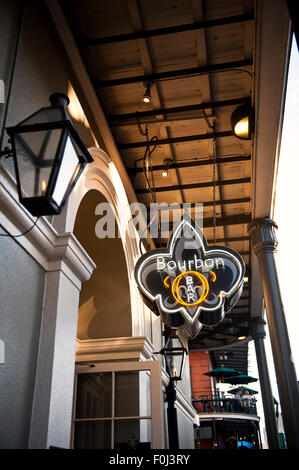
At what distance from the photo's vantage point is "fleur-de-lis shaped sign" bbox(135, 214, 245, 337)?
14.3 ft

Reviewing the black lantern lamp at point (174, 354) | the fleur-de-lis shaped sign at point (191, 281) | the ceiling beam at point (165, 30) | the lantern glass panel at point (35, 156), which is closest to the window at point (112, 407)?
the black lantern lamp at point (174, 354)

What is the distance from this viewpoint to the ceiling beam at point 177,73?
4.95 metres

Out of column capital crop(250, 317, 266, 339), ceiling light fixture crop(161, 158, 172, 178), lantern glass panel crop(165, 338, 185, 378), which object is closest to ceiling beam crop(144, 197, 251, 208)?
ceiling light fixture crop(161, 158, 172, 178)

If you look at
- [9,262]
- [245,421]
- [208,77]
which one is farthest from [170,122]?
[245,421]

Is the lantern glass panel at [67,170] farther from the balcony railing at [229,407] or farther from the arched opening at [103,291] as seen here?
the balcony railing at [229,407]

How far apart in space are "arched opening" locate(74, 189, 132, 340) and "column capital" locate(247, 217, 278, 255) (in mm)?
2232

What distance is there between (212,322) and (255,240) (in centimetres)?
278

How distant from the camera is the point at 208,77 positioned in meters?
5.12

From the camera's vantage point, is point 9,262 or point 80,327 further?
point 80,327

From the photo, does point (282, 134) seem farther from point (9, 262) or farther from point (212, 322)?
point (9, 262)

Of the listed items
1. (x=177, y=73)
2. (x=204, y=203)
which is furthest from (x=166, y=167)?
(x=177, y=73)

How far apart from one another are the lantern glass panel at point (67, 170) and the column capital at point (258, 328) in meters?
11.3

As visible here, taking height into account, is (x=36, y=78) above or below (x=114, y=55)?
below
